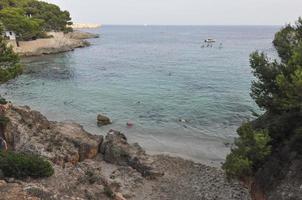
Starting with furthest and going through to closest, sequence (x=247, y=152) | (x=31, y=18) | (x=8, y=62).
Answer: (x=31, y=18)
(x=8, y=62)
(x=247, y=152)

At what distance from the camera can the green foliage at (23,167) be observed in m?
17.9

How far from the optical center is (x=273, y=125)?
63.7 feet

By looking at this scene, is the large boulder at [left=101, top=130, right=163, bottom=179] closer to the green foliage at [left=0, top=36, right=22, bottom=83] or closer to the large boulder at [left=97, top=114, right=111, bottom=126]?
the large boulder at [left=97, top=114, right=111, bottom=126]

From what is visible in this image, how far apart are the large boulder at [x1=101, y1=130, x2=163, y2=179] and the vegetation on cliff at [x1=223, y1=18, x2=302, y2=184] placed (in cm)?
804

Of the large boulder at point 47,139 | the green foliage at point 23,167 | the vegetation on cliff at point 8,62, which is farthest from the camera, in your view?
the vegetation on cliff at point 8,62

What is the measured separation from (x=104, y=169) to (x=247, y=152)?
11.4m

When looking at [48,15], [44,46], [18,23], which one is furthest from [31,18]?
[48,15]

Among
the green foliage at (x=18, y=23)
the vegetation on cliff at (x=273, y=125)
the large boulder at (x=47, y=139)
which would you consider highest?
the green foliage at (x=18, y=23)

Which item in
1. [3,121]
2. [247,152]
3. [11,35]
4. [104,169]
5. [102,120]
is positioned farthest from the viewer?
[11,35]

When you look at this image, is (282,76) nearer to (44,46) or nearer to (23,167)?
(23,167)

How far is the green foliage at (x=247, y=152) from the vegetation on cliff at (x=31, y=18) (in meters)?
75.0

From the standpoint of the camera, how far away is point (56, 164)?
22.5 m

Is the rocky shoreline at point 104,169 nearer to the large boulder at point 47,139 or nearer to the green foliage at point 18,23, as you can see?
the large boulder at point 47,139

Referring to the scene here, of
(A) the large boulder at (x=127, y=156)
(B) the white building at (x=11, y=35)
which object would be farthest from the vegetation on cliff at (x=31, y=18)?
(A) the large boulder at (x=127, y=156)
